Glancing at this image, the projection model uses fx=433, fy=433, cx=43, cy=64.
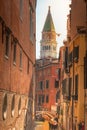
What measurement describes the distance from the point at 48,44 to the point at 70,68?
123 m

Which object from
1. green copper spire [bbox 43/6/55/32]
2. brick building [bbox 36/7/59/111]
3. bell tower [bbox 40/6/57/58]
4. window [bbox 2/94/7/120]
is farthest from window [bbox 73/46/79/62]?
bell tower [bbox 40/6/57/58]

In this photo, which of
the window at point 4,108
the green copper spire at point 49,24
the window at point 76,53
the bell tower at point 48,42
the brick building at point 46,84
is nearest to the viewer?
the window at point 4,108

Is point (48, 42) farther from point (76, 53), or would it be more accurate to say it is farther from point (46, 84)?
point (76, 53)

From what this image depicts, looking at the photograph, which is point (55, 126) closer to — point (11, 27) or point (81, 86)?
point (81, 86)

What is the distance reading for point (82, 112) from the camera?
2412cm

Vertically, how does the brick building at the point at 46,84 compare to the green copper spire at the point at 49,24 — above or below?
below

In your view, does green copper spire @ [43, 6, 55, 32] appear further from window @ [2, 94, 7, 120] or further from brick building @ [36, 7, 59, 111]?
window @ [2, 94, 7, 120]

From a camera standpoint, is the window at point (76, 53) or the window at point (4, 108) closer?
the window at point (4, 108)

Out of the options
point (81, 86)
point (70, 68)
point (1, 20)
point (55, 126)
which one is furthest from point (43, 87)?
point (1, 20)

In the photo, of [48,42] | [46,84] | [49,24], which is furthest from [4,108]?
[48,42]

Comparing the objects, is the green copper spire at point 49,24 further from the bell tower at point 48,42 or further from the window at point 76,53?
the window at point 76,53

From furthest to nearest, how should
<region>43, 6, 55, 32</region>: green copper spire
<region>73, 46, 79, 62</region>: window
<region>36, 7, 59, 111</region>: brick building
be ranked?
<region>43, 6, 55, 32</region>: green copper spire → <region>36, 7, 59, 111</region>: brick building → <region>73, 46, 79, 62</region>: window

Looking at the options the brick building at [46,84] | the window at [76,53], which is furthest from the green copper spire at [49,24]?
the window at [76,53]

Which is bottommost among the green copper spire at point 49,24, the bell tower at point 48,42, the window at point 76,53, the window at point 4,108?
the window at point 4,108
